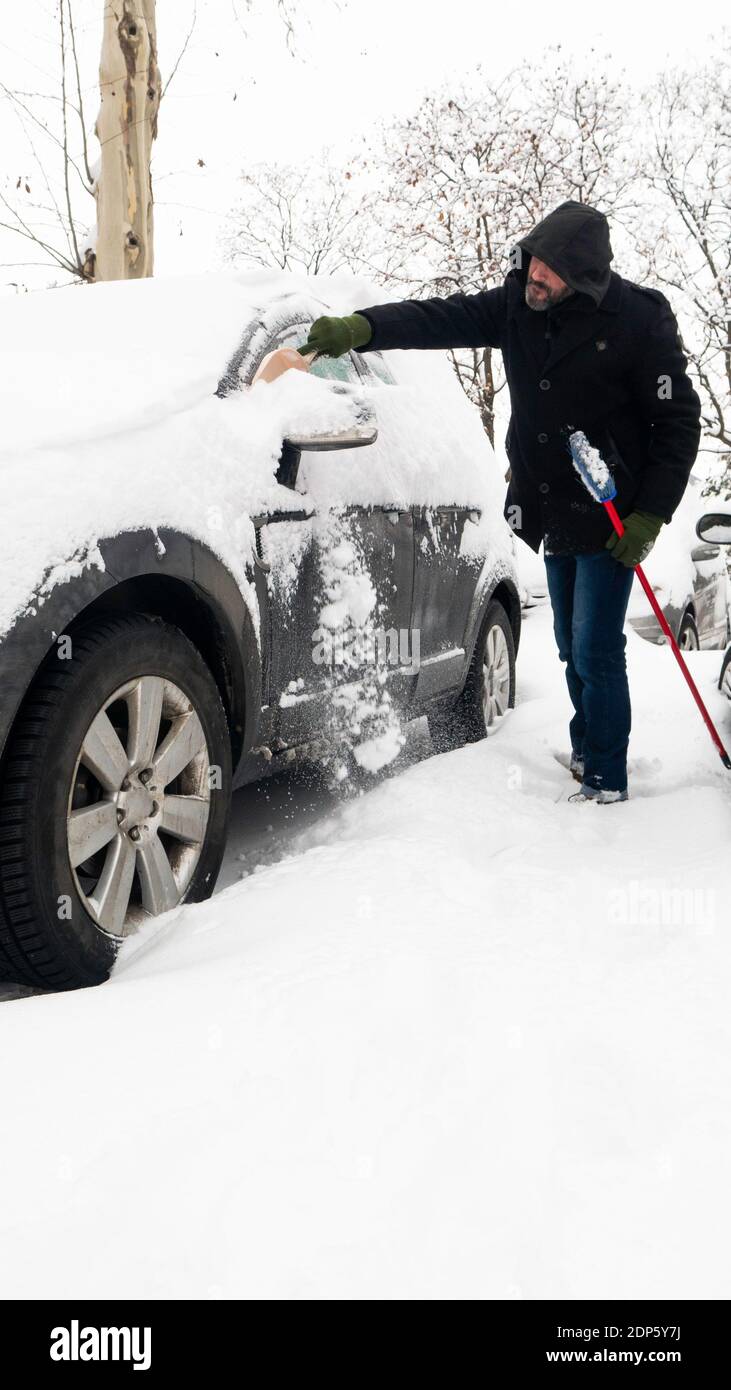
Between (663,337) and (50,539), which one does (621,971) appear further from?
(663,337)

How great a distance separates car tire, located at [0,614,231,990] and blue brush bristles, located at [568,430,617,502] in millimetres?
1533

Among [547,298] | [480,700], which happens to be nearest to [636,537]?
[547,298]

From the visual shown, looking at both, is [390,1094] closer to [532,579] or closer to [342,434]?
[342,434]

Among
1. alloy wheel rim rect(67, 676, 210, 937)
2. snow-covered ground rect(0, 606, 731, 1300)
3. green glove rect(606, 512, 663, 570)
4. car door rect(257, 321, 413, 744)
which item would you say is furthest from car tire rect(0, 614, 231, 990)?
green glove rect(606, 512, 663, 570)

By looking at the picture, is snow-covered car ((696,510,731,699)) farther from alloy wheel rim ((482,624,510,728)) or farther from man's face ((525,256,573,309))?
alloy wheel rim ((482,624,510,728))

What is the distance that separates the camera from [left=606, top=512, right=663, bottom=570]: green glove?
11.7 feet

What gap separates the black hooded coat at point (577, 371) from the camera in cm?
357

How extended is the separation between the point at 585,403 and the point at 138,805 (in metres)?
2.03

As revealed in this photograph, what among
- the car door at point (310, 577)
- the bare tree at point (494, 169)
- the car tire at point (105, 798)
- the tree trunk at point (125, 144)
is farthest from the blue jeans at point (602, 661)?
the bare tree at point (494, 169)

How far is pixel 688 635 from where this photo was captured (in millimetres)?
8680

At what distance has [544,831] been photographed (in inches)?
128

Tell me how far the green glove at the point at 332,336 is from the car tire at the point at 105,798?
1.19 metres
